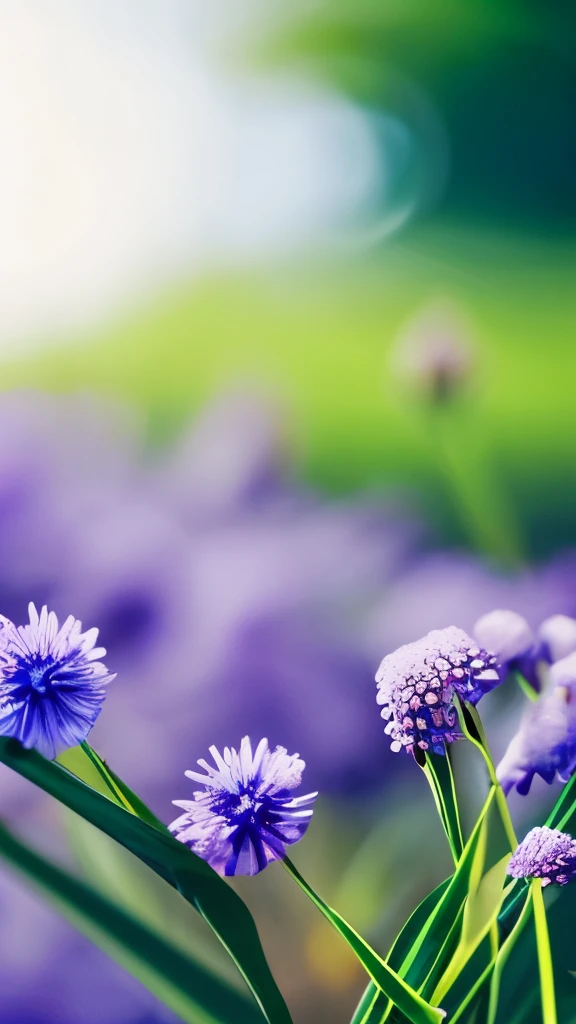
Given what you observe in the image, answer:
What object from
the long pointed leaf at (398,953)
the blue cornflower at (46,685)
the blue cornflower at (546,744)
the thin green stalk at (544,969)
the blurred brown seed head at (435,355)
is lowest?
the thin green stalk at (544,969)

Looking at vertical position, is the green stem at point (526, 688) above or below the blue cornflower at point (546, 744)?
above

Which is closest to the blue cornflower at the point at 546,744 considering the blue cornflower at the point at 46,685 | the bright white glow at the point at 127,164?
the blue cornflower at the point at 46,685

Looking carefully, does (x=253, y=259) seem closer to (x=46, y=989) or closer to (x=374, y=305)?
(x=374, y=305)

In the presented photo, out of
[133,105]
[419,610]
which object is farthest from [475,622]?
[133,105]

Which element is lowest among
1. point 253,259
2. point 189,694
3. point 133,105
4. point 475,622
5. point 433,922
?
point 433,922

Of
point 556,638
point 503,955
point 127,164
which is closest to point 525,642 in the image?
point 556,638

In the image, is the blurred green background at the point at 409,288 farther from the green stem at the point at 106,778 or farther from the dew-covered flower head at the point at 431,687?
the green stem at the point at 106,778

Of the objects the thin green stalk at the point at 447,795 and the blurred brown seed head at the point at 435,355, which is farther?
the blurred brown seed head at the point at 435,355
